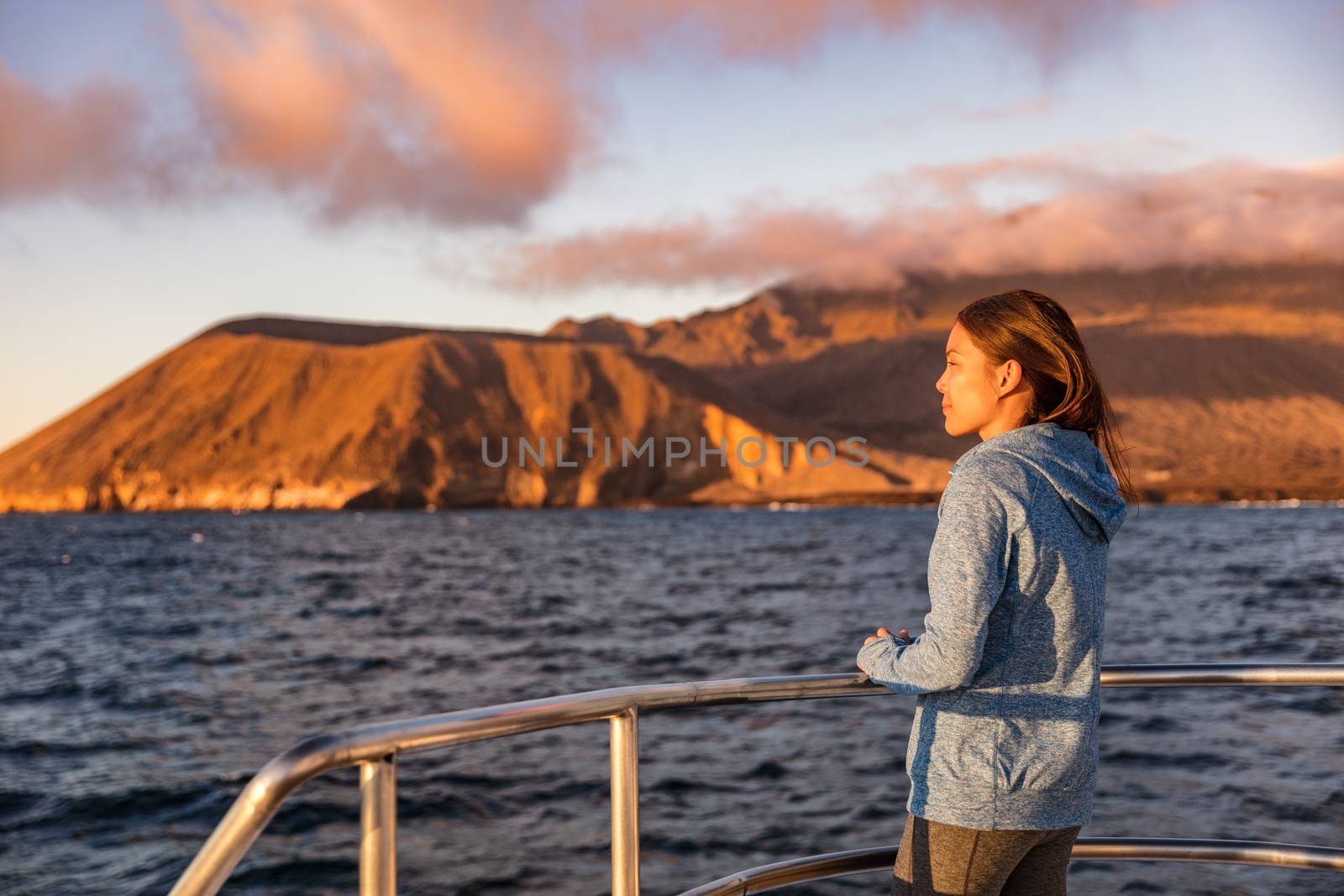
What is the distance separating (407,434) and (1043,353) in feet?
490

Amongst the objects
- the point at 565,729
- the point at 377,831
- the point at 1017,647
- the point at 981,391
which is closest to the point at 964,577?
the point at 1017,647

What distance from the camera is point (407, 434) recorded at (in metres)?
148

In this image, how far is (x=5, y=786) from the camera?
1312 centimetres

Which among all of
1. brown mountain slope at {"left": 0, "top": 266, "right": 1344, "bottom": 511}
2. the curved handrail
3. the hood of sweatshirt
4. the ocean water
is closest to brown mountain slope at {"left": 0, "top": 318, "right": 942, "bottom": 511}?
brown mountain slope at {"left": 0, "top": 266, "right": 1344, "bottom": 511}

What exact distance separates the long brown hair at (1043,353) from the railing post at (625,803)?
0.97 m

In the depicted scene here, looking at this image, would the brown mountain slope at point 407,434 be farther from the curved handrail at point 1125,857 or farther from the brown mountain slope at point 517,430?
the curved handrail at point 1125,857

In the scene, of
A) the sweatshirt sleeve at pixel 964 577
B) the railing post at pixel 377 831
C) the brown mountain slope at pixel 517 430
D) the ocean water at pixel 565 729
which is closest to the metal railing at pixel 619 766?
the railing post at pixel 377 831

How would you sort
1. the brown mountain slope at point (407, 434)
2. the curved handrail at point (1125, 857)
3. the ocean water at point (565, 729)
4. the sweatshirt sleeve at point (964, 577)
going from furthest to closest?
the brown mountain slope at point (407, 434)
the ocean water at point (565, 729)
the curved handrail at point (1125, 857)
the sweatshirt sleeve at point (964, 577)

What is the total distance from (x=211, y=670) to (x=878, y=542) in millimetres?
50351

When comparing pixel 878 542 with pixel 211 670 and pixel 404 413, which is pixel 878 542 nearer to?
pixel 211 670

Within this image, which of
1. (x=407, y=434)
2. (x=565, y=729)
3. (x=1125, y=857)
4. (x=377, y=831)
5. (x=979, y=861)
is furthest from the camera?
(x=407, y=434)

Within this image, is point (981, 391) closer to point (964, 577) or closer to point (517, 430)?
point (964, 577)

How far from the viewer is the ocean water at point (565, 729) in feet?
33.0

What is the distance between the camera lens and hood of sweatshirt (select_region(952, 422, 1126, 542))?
6.68 ft
